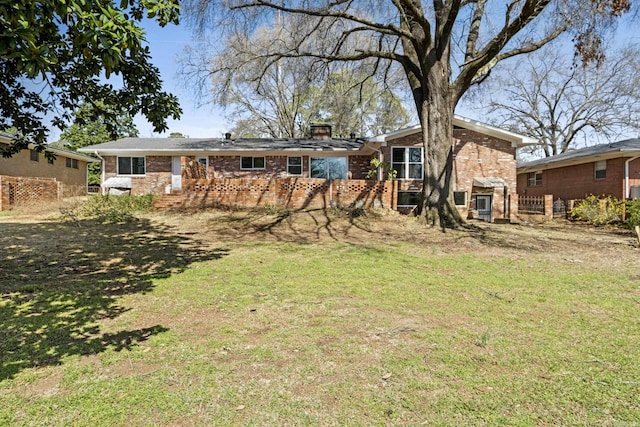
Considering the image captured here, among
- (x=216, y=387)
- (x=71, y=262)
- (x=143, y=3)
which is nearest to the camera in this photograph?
(x=216, y=387)

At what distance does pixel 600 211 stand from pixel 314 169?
513 inches

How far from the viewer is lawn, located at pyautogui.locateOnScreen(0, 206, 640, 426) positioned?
7.89ft

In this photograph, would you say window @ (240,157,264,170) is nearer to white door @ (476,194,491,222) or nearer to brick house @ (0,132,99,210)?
brick house @ (0,132,99,210)

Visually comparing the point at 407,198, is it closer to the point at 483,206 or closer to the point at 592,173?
the point at 483,206

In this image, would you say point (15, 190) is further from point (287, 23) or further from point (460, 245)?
point (460, 245)

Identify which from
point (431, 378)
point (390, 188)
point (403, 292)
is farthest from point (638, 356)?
point (390, 188)

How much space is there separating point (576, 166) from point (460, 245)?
14583mm

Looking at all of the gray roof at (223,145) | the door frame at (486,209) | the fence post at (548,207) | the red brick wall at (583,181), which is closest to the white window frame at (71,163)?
the gray roof at (223,145)

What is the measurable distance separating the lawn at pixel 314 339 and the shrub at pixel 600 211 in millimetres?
8663

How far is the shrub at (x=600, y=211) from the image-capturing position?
14.6 m

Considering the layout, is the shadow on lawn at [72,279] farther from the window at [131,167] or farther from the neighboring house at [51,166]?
the window at [131,167]

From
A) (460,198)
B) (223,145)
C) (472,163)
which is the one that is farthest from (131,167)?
(472,163)

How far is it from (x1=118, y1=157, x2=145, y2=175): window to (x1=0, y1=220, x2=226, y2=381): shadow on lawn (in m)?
9.32

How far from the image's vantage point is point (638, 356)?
10.2ft
